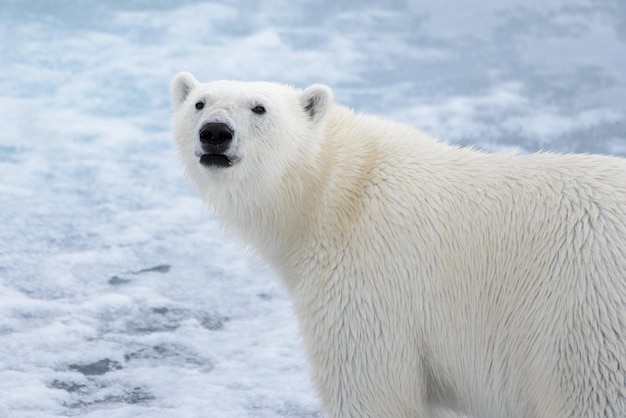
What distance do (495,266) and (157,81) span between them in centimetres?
809

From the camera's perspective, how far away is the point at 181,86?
441cm

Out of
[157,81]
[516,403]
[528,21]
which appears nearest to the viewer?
[516,403]

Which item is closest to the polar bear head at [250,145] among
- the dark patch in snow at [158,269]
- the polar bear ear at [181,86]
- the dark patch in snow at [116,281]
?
the polar bear ear at [181,86]

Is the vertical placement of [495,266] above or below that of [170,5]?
below

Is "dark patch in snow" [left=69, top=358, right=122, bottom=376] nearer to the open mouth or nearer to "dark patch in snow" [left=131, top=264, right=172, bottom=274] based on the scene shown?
"dark patch in snow" [left=131, top=264, right=172, bottom=274]

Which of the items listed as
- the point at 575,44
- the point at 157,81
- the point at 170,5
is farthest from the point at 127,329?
the point at 170,5

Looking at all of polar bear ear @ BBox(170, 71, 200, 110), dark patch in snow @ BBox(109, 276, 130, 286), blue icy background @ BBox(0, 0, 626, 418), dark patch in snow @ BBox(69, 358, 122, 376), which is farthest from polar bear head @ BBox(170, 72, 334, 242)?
dark patch in snow @ BBox(109, 276, 130, 286)

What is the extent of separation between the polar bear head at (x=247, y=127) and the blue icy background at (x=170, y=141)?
91cm

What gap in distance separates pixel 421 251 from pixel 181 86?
1.36 m

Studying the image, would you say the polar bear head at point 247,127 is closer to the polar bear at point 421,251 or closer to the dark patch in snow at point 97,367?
the polar bear at point 421,251

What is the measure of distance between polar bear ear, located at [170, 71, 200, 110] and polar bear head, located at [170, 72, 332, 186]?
91mm

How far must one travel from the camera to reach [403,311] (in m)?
3.81

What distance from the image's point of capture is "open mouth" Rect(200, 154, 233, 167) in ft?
12.9

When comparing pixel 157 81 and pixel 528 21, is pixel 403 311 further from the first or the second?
pixel 528 21
